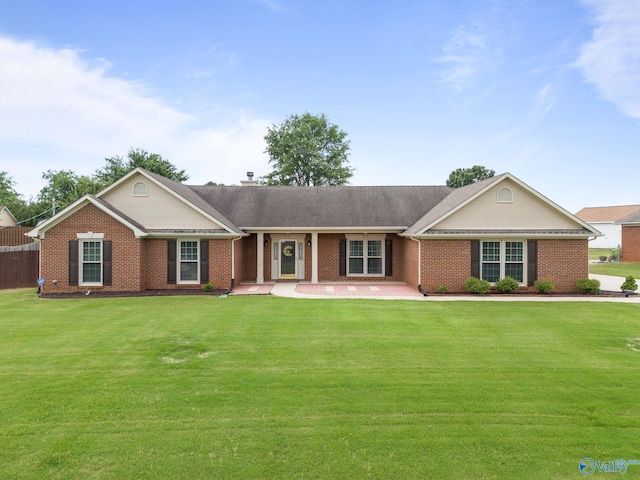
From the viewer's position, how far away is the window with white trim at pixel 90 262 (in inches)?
577

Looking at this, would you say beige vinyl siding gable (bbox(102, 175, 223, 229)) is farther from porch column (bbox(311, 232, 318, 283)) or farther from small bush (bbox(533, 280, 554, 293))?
small bush (bbox(533, 280, 554, 293))

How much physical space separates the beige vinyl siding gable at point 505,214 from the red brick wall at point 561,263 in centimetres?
82

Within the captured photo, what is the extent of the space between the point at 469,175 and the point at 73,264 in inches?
1925

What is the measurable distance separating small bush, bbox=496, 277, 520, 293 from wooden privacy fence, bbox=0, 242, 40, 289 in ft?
67.2

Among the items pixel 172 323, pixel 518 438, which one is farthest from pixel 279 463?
pixel 172 323

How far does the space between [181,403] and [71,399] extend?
1.64 m

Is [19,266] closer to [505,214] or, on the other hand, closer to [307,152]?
[505,214]

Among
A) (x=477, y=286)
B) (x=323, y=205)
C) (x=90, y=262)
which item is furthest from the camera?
(x=323, y=205)

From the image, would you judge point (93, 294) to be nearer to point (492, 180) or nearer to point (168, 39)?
→ point (168, 39)

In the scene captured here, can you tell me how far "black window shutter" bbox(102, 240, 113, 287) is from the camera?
14.6 metres

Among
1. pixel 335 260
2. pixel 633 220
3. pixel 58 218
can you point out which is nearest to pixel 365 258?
pixel 335 260

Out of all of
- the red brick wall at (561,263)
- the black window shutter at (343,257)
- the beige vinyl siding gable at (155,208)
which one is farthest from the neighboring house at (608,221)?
the beige vinyl siding gable at (155,208)

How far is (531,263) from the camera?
49.3 ft

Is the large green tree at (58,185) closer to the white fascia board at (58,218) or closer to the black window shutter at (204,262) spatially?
the white fascia board at (58,218)
